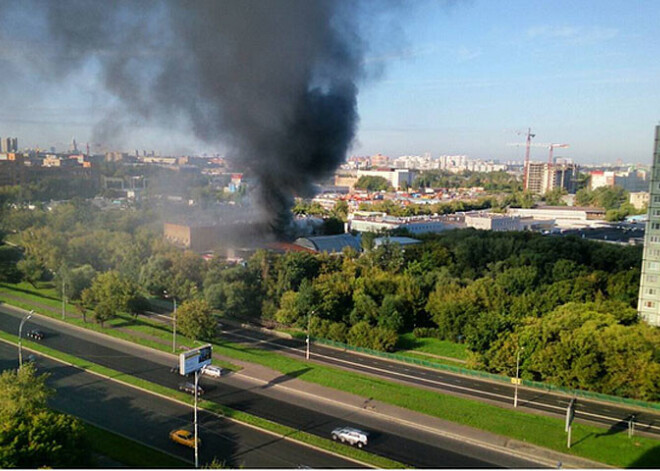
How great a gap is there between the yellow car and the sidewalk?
2.91 metres

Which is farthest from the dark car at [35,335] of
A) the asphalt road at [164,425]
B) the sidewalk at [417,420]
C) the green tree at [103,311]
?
the sidewalk at [417,420]

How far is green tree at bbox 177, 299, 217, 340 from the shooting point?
48.2 ft

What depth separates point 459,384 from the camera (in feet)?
43.1

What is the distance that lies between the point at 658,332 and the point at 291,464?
9447 millimetres

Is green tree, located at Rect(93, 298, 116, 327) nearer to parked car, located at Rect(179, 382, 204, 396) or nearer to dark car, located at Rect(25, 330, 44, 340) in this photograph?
dark car, located at Rect(25, 330, 44, 340)

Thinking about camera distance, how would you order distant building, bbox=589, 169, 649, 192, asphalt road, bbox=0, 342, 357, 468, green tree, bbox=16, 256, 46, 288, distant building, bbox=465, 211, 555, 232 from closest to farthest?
1. asphalt road, bbox=0, 342, 357, 468
2. green tree, bbox=16, 256, 46, 288
3. distant building, bbox=465, 211, 555, 232
4. distant building, bbox=589, 169, 649, 192

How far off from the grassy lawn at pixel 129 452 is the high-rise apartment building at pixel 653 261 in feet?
40.4

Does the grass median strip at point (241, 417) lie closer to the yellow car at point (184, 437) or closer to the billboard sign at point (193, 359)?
the billboard sign at point (193, 359)

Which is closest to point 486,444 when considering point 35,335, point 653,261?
point 653,261

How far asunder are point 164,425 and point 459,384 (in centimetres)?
656

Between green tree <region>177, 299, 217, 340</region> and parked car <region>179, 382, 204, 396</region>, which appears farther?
green tree <region>177, 299, 217, 340</region>

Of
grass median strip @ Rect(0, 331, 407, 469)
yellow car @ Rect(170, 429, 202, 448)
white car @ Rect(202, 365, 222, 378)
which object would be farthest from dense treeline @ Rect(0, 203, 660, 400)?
yellow car @ Rect(170, 429, 202, 448)

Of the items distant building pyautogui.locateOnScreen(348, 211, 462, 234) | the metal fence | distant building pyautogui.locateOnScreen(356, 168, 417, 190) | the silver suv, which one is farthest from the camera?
distant building pyautogui.locateOnScreen(356, 168, 417, 190)

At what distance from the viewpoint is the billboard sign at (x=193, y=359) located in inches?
410
